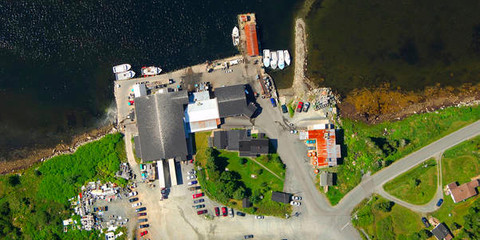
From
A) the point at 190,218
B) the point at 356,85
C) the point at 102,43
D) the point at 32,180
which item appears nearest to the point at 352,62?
the point at 356,85

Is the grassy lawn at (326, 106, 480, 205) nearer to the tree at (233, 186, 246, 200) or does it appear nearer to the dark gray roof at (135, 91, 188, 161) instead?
the tree at (233, 186, 246, 200)

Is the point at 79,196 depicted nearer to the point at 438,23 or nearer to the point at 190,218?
the point at 190,218

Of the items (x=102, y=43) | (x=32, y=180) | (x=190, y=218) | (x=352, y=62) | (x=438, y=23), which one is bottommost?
(x=190, y=218)

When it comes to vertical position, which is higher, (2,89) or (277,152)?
(2,89)

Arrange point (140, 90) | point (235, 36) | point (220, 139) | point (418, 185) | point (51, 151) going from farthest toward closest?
point (51, 151) < point (235, 36) < point (140, 90) < point (220, 139) < point (418, 185)

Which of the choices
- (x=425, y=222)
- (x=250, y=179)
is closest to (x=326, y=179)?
(x=250, y=179)

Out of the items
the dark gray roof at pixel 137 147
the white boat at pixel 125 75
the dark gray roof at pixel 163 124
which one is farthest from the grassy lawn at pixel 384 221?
the white boat at pixel 125 75

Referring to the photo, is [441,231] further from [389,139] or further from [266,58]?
[266,58]
